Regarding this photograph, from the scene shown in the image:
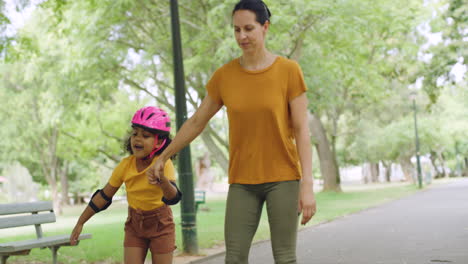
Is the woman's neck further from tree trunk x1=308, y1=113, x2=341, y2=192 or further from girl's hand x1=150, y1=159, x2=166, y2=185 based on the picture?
tree trunk x1=308, y1=113, x2=341, y2=192

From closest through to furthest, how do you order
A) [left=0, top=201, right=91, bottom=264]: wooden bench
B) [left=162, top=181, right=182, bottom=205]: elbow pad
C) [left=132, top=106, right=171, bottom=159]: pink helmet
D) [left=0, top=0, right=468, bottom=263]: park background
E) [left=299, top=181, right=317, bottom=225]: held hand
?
1. [left=299, top=181, right=317, bottom=225]: held hand
2. [left=162, top=181, right=182, bottom=205]: elbow pad
3. [left=132, top=106, right=171, bottom=159]: pink helmet
4. [left=0, top=201, right=91, bottom=264]: wooden bench
5. [left=0, top=0, right=468, bottom=263]: park background

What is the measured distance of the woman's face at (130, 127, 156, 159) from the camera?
4.50 m

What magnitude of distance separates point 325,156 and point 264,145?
36630 millimetres

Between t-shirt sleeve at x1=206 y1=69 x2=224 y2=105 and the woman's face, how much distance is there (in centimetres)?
71

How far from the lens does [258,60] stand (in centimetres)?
382

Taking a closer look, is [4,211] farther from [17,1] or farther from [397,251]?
[17,1]

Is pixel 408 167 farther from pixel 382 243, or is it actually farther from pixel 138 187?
pixel 138 187

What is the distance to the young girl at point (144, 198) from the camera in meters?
4.45

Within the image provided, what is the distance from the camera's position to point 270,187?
146 inches

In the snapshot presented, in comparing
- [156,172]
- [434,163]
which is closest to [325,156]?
[156,172]

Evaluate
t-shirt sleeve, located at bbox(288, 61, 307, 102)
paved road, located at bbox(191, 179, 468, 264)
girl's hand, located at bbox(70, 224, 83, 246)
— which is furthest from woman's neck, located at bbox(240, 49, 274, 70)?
paved road, located at bbox(191, 179, 468, 264)

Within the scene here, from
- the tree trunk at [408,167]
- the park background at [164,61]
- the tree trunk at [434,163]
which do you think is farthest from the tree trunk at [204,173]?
the tree trunk at [434,163]

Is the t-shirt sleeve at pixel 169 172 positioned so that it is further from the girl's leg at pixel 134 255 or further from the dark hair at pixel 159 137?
the girl's leg at pixel 134 255

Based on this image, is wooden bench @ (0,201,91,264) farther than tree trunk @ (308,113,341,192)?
No
